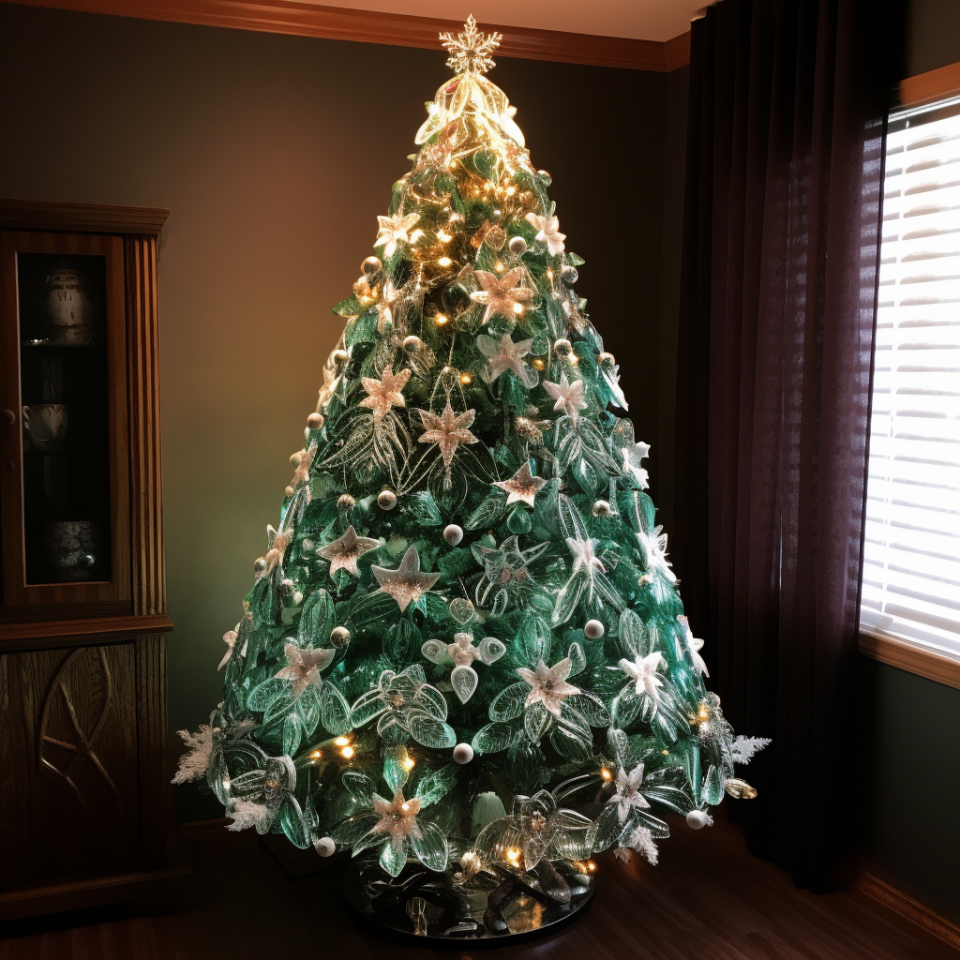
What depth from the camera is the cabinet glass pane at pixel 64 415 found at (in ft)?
8.30

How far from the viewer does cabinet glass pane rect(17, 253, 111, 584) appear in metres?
2.53

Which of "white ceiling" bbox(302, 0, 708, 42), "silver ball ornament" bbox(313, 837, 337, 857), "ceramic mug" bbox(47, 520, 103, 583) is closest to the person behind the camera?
"silver ball ornament" bbox(313, 837, 337, 857)

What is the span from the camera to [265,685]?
91.1 inches

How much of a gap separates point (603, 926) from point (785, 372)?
1521 millimetres

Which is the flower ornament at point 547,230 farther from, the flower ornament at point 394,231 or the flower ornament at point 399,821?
the flower ornament at point 399,821

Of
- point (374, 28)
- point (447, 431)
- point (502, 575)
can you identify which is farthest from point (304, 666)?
point (374, 28)

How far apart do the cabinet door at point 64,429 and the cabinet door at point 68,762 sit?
0.15m

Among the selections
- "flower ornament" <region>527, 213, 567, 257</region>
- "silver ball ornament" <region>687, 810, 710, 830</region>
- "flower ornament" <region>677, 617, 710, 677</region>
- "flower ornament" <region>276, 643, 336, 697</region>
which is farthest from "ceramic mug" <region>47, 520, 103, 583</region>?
"silver ball ornament" <region>687, 810, 710, 830</region>

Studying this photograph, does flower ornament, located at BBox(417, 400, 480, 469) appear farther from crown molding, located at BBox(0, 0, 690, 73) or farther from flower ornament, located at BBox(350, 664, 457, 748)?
crown molding, located at BBox(0, 0, 690, 73)

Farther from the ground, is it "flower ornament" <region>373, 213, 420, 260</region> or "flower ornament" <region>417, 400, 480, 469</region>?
"flower ornament" <region>373, 213, 420, 260</region>

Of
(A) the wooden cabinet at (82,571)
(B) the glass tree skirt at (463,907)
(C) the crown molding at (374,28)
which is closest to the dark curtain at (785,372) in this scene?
(C) the crown molding at (374,28)

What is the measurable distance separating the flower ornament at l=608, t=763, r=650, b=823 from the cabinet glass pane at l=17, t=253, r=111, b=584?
1405 millimetres

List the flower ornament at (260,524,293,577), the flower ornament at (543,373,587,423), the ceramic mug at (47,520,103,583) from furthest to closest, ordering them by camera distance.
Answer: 1. the ceramic mug at (47,520,103,583)
2. the flower ornament at (260,524,293,577)
3. the flower ornament at (543,373,587,423)

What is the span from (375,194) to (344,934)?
208cm
